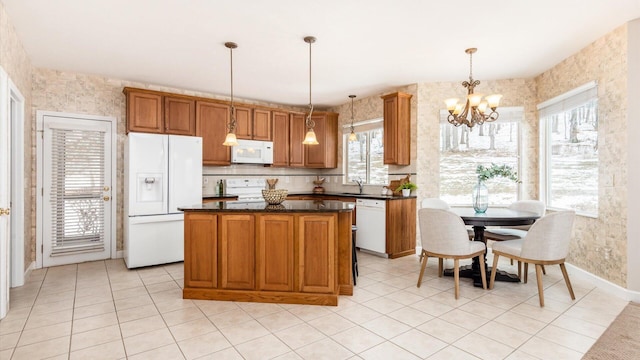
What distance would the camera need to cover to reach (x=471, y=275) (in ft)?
12.3

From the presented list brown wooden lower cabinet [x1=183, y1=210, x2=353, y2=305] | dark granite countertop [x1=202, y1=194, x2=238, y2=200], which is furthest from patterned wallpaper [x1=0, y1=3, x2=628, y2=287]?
brown wooden lower cabinet [x1=183, y1=210, x2=353, y2=305]

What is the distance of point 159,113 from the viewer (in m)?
4.71

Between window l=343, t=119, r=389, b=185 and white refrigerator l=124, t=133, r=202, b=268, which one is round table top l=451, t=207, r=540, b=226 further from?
white refrigerator l=124, t=133, r=202, b=268

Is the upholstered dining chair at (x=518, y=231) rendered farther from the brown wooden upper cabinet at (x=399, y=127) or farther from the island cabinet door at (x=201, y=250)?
the island cabinet door at (x=201, y=250)

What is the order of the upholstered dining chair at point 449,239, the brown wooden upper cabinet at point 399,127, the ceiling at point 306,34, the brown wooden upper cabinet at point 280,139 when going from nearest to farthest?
the ceiling at point 306,34, the upholstered dining chair at point 449,239, the brown wooden upper cabinet at point 399,127, the brown wooden upper cabinet at point 280,139

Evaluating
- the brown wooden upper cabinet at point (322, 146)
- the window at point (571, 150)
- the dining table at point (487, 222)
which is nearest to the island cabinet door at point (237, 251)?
the dining table at point (487, 222)

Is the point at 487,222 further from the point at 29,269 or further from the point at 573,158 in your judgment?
the point at 29,269

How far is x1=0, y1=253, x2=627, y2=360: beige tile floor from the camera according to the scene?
2199 mm

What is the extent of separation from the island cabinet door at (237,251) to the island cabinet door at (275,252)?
0.26ft

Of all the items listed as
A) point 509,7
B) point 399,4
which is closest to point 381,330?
point 399,4

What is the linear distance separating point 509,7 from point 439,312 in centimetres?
265

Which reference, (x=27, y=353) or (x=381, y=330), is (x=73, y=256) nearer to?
(x=27, y=353)

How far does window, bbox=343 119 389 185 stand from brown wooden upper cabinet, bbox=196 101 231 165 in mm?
2256

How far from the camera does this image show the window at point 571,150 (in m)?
3.69
